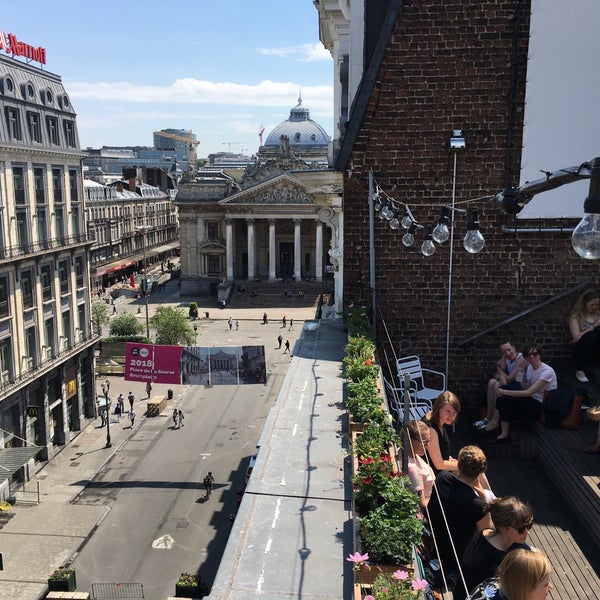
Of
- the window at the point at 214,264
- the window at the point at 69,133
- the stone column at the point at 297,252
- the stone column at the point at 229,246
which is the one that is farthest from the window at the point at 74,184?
the window at the point at 214,264

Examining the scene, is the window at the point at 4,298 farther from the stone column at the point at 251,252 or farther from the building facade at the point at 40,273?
the stone column at the point at 251,252

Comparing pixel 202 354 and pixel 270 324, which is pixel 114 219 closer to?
pixel 270 324

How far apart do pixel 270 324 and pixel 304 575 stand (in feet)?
177

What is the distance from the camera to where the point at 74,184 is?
31.7 m

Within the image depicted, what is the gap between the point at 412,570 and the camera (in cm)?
495

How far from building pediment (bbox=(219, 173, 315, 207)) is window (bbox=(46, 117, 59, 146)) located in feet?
145

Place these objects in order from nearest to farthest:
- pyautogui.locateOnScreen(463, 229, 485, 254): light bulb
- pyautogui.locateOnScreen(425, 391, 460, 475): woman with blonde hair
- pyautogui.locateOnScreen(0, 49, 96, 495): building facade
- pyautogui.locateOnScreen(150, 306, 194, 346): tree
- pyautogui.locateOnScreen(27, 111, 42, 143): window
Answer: pyautogui.locateOnScreen(463, 229, 485, 254): light bulb → pyautogui.locateOnScreen(425, 391, 460, 475): woman with blonde hair → pyautogui.locateOnScreen(0, 49, 96, 495): building facade → pyautogui.locateOnScreen(27, 111, 42, 143): window → pyautogui.locateOnScreen(150, 306, 194, 346): tree

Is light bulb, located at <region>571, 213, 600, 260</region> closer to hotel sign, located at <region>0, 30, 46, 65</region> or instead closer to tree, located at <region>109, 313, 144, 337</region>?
hotel sign, located at <region>0, 30, 46, 65</region>

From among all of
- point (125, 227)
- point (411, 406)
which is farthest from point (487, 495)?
point (125, 227)

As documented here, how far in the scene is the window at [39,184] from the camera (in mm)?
28016

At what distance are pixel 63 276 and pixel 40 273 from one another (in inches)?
93.7

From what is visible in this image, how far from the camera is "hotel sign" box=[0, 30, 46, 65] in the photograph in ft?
88.5

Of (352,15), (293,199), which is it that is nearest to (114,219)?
(293,199)

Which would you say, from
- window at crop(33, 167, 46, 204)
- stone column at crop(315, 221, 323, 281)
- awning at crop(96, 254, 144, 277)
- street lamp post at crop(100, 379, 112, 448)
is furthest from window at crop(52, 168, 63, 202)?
stone column at crop(315, 221, 323, 281)
